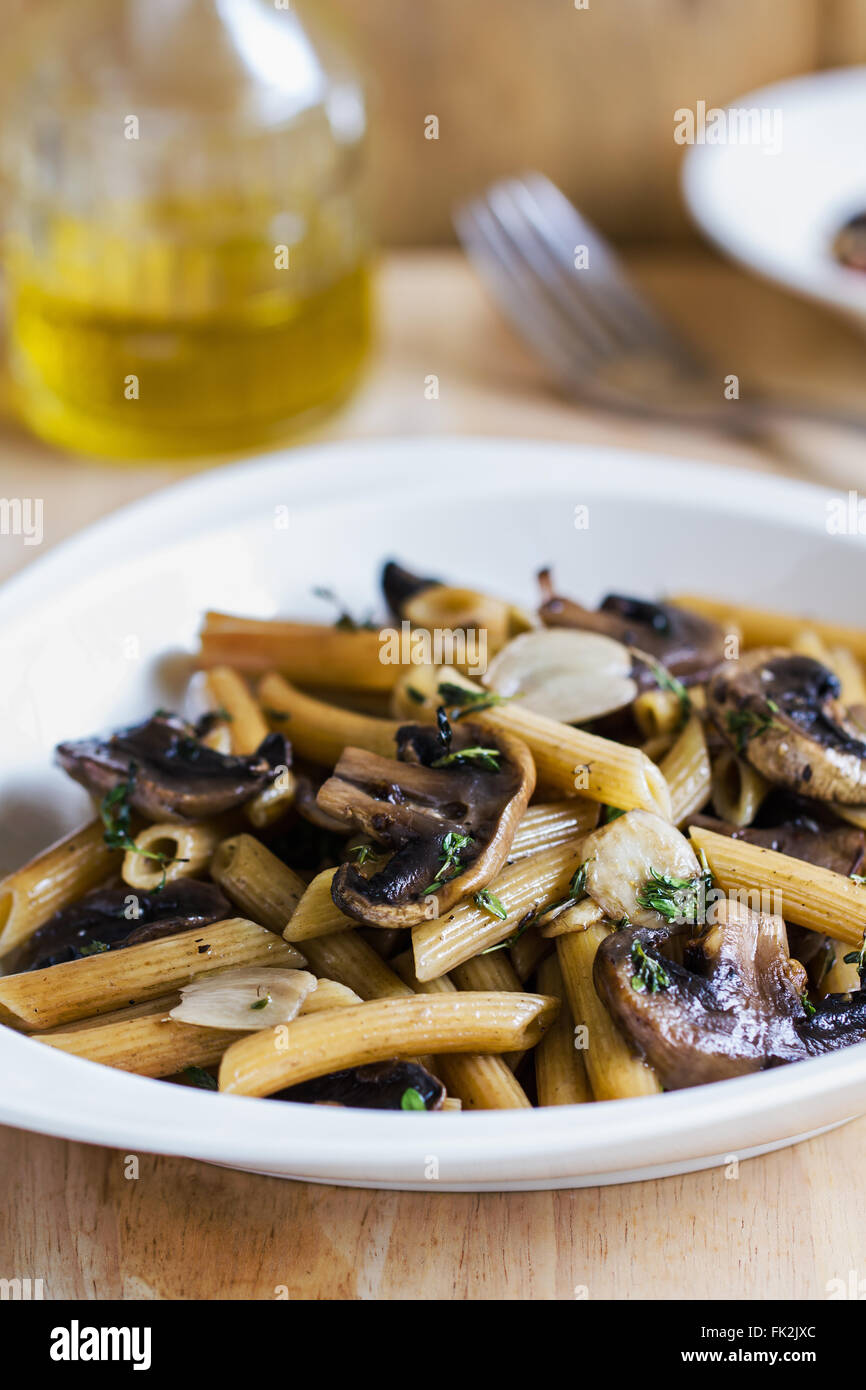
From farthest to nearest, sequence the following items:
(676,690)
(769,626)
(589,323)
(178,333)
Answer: (589,323), (178,333), (769,626), (676,690)

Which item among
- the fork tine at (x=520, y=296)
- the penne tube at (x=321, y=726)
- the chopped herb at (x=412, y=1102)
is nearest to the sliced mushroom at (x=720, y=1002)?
the chopped herb at (x=412, y=1102)

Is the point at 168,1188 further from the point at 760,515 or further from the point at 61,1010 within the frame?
the point at 760,515

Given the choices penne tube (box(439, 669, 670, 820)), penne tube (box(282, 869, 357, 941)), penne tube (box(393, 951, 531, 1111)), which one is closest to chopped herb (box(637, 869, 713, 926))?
penne tube (box(439, 669, 670, 820))

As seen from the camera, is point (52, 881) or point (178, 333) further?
point (178, 333)

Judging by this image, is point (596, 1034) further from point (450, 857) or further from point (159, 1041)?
point (159, 1041)

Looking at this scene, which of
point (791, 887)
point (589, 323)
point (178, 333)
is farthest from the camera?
point (589, 323)

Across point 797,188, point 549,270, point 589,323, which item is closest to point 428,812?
point 589,323

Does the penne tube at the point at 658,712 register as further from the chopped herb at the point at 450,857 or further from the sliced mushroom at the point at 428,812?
the chopped herb at the point at 450,857
